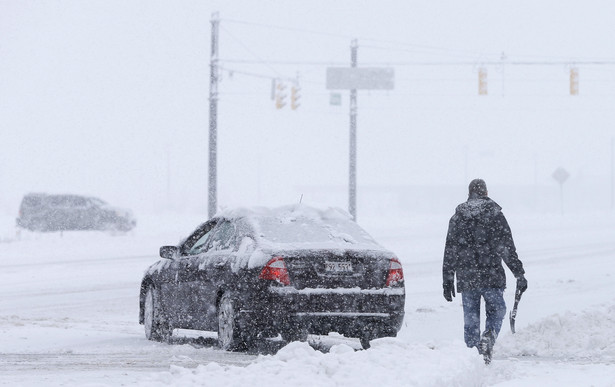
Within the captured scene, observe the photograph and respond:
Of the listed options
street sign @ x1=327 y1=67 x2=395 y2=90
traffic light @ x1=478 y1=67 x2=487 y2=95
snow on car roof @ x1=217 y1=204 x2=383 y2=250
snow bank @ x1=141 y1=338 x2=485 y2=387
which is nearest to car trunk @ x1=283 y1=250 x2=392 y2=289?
snow on car roof @ x1=217 y1=204 x2=383 y2=250

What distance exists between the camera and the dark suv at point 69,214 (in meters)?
38.2

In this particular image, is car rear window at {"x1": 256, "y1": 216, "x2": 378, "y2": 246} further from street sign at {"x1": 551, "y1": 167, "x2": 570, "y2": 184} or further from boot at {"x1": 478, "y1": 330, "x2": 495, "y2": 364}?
street sign at {"x1": 551, "y1": 167, "x2": 570, "y2": 184}

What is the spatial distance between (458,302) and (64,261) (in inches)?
522

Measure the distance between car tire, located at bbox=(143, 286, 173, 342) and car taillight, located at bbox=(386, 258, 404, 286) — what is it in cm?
269

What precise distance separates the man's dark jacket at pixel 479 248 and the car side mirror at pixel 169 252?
319cm

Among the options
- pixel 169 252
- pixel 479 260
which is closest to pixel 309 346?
pixel 479 260

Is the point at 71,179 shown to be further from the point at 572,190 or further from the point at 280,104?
the point at 280,104

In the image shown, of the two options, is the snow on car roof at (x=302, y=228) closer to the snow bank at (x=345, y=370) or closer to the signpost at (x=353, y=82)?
the snow bank at (x=345, y=370)

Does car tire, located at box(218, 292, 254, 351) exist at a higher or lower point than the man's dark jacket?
lower

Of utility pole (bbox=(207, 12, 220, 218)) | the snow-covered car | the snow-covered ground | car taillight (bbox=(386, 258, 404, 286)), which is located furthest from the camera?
utility pole (bbox=(207, 12, 220, 218))

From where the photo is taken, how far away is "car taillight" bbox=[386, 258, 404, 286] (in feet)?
32.1

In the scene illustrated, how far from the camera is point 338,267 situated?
31.5ft

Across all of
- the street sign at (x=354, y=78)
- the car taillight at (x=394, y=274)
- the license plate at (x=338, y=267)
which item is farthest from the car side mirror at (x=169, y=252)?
the street sign at (x=354, y=78)

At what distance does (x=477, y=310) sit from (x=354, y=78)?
83.8ft
